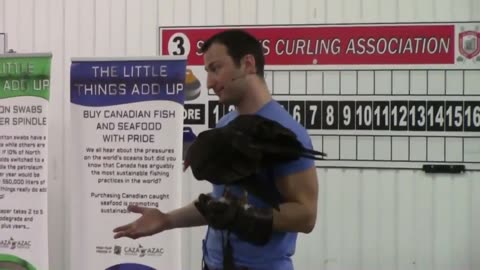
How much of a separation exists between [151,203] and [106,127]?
47cm

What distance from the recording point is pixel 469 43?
10.8 ft

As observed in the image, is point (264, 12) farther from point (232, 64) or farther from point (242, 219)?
point (242, 219)

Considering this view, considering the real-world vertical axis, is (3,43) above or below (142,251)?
above

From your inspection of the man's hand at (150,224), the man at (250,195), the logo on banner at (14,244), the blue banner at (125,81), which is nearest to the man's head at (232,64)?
the man at (250,195)

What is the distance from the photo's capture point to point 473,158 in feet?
10.7

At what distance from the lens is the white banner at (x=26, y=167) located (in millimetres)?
3145

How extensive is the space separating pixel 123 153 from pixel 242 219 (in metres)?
1.55

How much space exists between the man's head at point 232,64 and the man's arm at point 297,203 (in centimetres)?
33

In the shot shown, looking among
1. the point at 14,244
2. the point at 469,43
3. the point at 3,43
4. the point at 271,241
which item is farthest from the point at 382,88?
the point at 3,43

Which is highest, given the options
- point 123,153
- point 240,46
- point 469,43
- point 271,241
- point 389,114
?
point 469,43

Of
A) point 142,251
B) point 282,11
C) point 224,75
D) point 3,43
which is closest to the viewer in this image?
point 224,75

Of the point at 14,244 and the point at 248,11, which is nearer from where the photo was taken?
the point at 14,244

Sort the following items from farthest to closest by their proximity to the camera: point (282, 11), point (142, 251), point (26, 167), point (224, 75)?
point (282, 11) → point (26, 167) → point (142, 251) → point (224, 75)

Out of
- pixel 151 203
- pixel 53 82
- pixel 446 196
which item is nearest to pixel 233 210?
pixel 151 203
